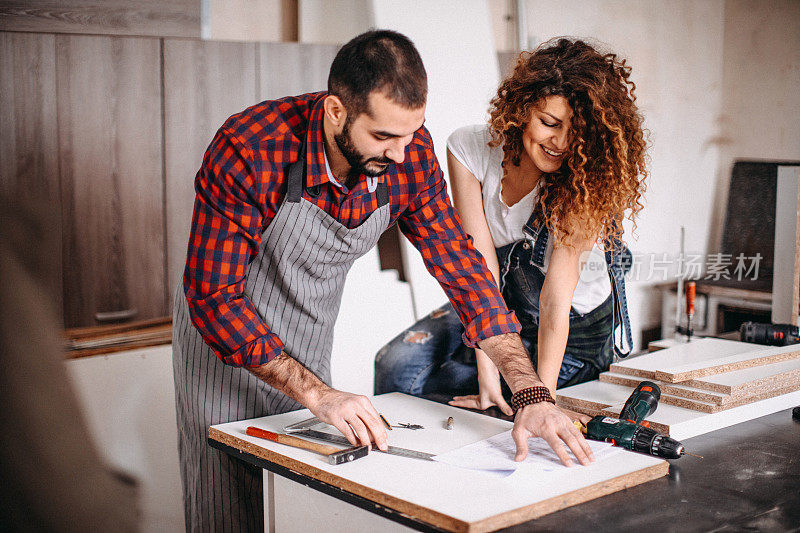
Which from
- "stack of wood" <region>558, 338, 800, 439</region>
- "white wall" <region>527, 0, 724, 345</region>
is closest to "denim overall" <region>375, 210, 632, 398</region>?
"stack of wood" <region>558, 338, 800, 439</region>

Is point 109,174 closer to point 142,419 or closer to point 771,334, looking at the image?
point 142,419

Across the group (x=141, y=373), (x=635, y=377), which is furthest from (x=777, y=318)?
(x=141, y=373)

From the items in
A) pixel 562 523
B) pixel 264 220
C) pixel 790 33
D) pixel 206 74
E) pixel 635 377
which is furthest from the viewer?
pixel 790 33

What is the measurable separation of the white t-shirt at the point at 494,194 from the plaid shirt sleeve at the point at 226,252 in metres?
0.82

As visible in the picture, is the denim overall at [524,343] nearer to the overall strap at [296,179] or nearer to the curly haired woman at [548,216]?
the curly haired woman at [548,216]

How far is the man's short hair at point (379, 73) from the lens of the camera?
57.0 inches

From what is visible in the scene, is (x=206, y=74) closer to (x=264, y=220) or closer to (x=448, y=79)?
(x=448, y=79)

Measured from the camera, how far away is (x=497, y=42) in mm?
4266

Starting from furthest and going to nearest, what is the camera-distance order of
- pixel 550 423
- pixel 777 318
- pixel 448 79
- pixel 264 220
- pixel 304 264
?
pixel 448 79, pixel 777 318, pixel 304 264, pixel 264 220, pixel 550 423

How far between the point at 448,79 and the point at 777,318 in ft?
6.35

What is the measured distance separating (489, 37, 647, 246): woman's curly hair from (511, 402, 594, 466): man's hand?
25.5 inches

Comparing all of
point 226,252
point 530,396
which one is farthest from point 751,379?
point 226,252

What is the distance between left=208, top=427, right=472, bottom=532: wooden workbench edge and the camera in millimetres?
1134

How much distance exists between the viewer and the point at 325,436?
1488 millimetres
